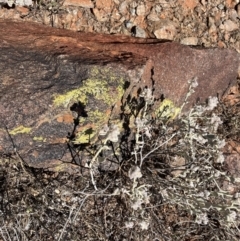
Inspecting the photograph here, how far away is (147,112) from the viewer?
2.67 m

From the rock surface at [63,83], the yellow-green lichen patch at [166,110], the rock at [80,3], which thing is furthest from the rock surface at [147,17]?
the yellow-green lichen patch at [166,110]

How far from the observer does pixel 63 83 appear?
2410 mm

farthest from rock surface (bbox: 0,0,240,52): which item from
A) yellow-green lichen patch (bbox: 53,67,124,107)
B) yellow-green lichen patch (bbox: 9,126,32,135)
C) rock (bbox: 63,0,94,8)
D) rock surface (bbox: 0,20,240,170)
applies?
yellow-green lichen patch (bbox: 9,126,32,135)

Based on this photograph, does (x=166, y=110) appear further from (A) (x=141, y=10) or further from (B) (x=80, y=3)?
(B) (x=80, y=3)

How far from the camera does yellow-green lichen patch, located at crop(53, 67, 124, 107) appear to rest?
2.40m

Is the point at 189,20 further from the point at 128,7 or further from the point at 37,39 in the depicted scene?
the point at 37,39

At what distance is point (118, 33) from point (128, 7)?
22 centimetres

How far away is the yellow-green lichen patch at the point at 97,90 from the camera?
2404mm

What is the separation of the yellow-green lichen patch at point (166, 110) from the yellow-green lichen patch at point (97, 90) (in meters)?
0.40

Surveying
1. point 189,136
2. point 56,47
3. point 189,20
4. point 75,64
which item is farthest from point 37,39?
point 189,20

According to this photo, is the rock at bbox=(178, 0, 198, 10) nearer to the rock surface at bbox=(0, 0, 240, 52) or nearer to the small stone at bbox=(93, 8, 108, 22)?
the rock surface at bbox=(0, 0, 240, 52)

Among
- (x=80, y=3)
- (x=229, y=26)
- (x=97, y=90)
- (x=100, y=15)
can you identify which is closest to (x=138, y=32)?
(x=100, y=15)

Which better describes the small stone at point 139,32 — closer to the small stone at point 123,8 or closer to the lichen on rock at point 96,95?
the small stone at point 123,8

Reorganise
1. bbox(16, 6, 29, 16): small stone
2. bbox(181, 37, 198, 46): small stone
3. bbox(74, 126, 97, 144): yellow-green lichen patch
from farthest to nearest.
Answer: bbox(181, 37, 198, 46): small stone
bbox(16, 6, 29, 16): small stone
bbox(74, 126, 97, 144): yellow-green lichen patch
